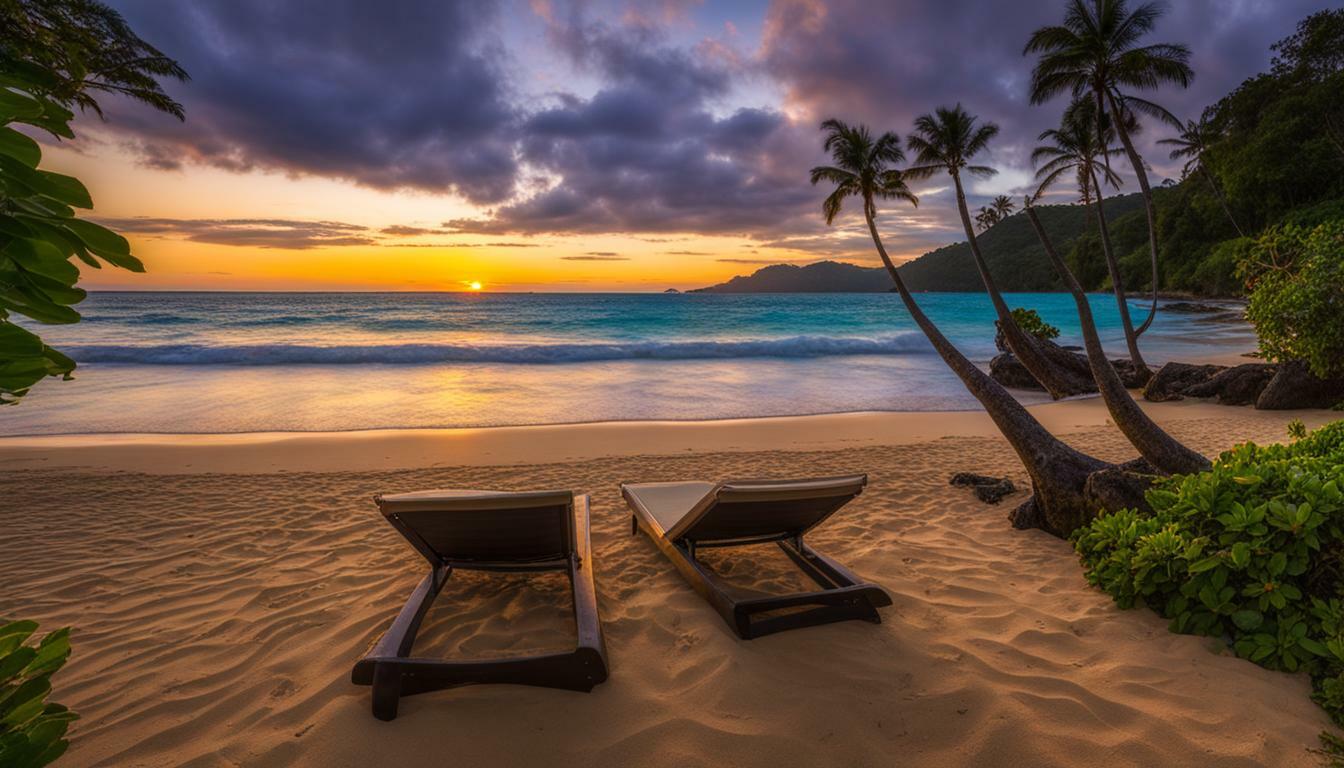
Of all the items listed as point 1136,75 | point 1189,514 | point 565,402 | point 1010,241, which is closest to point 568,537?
point 1189,514

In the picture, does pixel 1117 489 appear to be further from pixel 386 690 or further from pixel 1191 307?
pixel 1191 307

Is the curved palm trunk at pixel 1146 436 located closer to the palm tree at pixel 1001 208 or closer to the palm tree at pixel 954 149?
the palm tree at pixel 954 149

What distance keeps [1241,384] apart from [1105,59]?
731 cm

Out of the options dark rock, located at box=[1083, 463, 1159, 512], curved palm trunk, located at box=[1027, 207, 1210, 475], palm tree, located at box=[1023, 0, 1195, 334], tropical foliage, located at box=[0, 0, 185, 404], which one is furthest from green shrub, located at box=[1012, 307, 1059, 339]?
tropical foliage, located at box=[0, 0, 185, 404]

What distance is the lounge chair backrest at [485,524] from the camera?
3.10 m

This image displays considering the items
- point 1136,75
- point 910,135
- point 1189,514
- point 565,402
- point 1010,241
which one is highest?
point 1010,241

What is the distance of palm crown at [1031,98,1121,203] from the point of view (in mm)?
14541

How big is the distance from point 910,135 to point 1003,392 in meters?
8.63

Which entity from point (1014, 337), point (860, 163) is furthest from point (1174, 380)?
point (860, 163)

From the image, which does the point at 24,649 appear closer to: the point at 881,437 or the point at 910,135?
the point at 881,437

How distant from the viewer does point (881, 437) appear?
9469mm

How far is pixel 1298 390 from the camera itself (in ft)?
35.2

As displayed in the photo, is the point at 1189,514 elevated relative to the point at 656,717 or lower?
elevated

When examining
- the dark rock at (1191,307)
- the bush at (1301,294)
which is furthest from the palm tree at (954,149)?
the dark rock at (1191,307)
